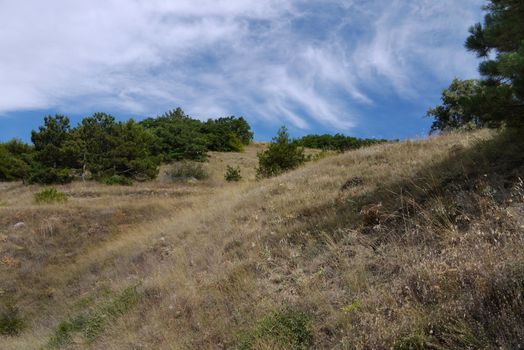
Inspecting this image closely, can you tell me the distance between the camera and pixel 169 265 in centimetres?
860

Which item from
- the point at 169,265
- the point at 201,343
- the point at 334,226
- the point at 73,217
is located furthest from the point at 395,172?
the point at 73,217

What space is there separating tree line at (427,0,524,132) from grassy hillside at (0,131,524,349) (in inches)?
35.8

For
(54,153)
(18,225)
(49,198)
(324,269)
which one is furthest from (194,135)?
(324,269)

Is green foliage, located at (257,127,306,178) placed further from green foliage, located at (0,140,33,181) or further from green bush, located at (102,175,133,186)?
green foliage, located at (0,140,33,181)

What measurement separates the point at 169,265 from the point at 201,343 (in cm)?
355

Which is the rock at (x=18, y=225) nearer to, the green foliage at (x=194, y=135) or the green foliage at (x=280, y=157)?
the green foliage at (x=280, y=157)

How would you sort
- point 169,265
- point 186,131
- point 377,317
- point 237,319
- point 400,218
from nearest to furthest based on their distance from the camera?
1. point 377,317
2. point 237,319
3. point 400,218
4. point 169,265
5. point 186,131

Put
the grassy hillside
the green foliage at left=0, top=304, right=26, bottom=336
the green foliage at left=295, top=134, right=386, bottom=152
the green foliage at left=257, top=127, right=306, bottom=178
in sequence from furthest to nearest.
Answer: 1. the green foliage at left=295, top=134, right=386, bottom=152
2. the green foliage at left=257, top=127, right=306, bottom=178
3. the green foliage at left=0, top=304, right=26, bottom=336
4. the grassy hillside

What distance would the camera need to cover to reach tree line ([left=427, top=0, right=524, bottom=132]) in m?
5.00

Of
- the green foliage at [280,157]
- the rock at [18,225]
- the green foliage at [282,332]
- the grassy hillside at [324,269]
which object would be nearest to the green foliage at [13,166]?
the rock at [18,225]

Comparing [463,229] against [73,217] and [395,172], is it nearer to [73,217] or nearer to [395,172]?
[395,172]

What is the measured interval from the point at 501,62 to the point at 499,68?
67 millimetres

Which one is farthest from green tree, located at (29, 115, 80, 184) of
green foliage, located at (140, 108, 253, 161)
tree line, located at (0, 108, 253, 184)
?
green foliage, located at (140, 108, 253, 161)

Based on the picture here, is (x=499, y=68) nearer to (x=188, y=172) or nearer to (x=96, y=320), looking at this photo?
(x=96, y=320)
